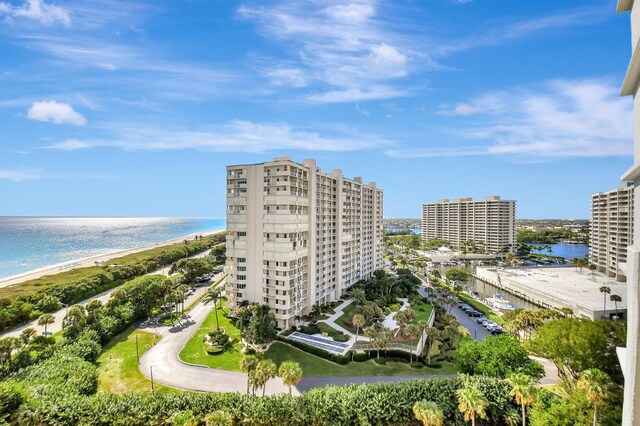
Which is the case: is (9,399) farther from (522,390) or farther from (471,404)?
(522,390)

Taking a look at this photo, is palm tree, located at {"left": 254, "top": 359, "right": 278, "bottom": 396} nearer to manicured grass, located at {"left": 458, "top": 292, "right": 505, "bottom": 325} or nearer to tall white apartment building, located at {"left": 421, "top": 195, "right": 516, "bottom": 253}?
manicured grass, located at {"left": 458, "top": 292, "right": 505, "bottom": 325}

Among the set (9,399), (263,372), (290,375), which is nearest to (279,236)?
(263,372)

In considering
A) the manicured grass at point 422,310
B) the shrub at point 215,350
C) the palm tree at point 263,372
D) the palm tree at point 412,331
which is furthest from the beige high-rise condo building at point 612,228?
the shrub at point 215,350

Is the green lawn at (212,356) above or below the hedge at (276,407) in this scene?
below

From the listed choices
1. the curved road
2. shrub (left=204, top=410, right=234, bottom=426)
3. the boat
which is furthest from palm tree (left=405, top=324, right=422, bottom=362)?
the boat

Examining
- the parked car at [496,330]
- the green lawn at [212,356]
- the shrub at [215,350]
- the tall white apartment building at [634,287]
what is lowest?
the parked car at [496,330]

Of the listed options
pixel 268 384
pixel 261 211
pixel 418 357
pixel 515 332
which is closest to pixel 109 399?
pixel 268 384

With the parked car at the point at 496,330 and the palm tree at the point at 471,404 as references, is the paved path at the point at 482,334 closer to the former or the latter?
the parked car at the point at 496,330

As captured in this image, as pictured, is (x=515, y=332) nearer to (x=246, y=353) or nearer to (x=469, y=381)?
(x=469, y=381)
